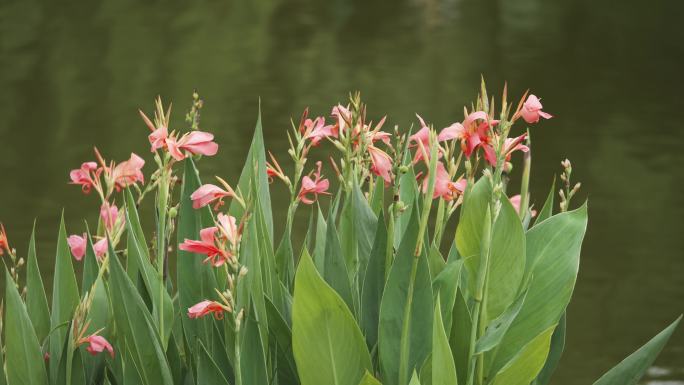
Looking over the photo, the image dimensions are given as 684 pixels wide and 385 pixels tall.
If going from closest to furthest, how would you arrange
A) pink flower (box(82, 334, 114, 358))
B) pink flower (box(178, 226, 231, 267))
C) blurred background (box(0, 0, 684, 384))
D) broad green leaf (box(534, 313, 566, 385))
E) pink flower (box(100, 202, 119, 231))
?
1. pink flower (box(178, 226, 231, 267))
2. pink flower (box(82, 334, 114, 358))
3. pink flower (box(100, 202, 119, 231))
4. broad green leaf (box(534, 313, 566, 385))
5. blurred background (box(0, 0, 684, 384))

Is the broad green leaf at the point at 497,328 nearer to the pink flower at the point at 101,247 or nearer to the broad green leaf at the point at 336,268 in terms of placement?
the broad green leaf at the point at 336,268

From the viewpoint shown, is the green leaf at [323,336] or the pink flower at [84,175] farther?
the pink flower at [84,175]

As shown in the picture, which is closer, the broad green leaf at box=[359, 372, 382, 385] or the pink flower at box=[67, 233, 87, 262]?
the broad green leaf at box=[359, 372, 382, 385]

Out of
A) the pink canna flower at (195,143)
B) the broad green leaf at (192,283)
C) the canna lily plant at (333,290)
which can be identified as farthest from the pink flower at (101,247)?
the pink canna flower at (195,143)

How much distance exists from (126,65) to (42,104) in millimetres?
1216

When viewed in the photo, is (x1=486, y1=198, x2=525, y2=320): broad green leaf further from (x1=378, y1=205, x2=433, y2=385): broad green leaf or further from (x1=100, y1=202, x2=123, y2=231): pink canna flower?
(x1=100, y1=202, x2=123, y2=231): pink canna flower

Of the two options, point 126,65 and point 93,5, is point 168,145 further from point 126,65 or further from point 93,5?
point 93,5

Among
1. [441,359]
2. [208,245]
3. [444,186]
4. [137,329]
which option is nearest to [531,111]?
[444,186]

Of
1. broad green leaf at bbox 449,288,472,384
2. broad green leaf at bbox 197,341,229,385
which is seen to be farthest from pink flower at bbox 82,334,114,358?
broad green leaf at bbox 449,288,472,384

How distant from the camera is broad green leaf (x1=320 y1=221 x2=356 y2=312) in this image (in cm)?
157

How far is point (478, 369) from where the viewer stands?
1.58m

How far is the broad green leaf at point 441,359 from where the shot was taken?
1398mm

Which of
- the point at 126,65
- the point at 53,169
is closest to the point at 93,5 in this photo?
the point at 126,65

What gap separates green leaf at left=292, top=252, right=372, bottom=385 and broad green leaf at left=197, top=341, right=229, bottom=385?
0.10m
